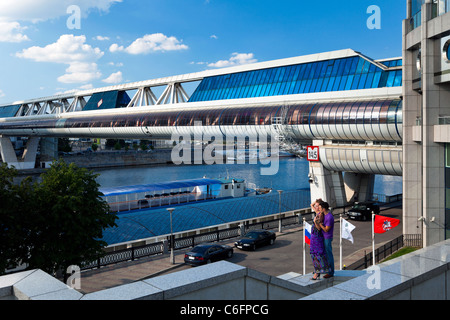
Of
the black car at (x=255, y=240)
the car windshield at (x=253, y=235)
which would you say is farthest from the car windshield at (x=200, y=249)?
the car windshield at (x=253, y=235)

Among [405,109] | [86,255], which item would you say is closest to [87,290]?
[86,255]

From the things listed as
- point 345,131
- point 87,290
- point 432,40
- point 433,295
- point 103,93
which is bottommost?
point 87,290

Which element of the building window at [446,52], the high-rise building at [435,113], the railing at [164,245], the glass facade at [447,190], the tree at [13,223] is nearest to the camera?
the tree at [13,223]

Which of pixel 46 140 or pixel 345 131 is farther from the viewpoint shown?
pixel 46 140

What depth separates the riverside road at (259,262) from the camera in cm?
2012

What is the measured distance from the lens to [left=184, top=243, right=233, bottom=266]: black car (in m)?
21.5

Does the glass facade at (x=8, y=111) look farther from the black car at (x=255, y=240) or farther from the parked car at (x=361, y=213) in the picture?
the black car at (x=255, y=240)

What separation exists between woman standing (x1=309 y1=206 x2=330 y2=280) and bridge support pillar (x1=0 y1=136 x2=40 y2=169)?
107371mm

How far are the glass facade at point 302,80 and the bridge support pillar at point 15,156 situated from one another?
66.2 metres

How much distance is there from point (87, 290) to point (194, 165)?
A: 335 feet

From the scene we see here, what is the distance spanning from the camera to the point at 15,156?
346ft

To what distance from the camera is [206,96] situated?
185 feet

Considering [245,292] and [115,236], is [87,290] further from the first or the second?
[245,292]

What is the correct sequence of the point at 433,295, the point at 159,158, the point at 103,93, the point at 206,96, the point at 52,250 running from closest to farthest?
the point at 433,295 → the point at 52,250 → the point at 206,96 → the point at 103,93 → the point at 159,158
